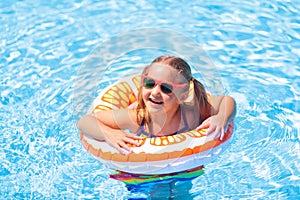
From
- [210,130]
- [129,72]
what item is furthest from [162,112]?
[129,72]

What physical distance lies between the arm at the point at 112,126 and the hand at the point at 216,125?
1.53 feet

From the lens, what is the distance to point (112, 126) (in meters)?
4.05

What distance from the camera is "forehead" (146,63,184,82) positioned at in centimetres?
385

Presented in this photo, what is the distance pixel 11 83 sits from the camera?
5625 millimetres

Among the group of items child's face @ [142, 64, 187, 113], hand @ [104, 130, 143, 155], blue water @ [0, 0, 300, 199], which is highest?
child's face @ [142, 64, 187, 113]

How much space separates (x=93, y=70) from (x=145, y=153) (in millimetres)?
1957

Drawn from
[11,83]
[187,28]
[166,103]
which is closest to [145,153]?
[166,103]

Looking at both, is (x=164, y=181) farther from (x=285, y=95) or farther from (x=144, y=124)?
(x=285, y=95)

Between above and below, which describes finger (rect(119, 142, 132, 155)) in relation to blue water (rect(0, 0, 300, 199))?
above

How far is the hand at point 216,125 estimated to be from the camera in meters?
3.92

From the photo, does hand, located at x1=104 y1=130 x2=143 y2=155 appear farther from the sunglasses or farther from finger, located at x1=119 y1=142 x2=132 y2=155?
the sunglasses

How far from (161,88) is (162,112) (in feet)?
0.74

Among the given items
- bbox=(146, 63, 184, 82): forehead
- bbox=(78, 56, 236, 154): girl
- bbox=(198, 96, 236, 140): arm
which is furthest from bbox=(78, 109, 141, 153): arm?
bbox=(198, 96, 236, 140): arm

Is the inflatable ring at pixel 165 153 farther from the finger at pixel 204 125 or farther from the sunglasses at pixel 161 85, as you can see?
the sunglasses at pixel 161 85
